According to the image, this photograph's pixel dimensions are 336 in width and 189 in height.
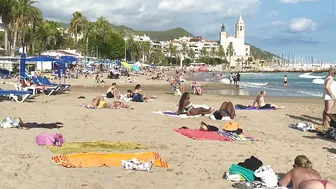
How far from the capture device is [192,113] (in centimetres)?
1287

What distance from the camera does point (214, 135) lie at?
9477mm

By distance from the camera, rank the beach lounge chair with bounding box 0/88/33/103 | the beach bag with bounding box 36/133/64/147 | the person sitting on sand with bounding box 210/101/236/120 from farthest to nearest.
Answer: the beach lounge chair with bounding box 0/88/33/103, the person sitting on sand with bounding box 210/101/236/120, the beach bag with bounding box 36/133/64/147

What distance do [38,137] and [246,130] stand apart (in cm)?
539

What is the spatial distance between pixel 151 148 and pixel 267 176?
285cm

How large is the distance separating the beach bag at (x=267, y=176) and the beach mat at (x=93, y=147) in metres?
2.78

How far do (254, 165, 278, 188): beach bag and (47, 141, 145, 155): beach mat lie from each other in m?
2.78

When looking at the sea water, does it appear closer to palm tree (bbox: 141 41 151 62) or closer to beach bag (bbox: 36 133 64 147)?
beach bag (bbox: 36 133 64 147)

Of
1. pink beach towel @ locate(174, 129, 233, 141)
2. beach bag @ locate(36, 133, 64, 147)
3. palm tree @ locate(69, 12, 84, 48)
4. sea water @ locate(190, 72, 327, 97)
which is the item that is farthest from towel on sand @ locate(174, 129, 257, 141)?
palm tree @ locate(69, 12, 84, 48)

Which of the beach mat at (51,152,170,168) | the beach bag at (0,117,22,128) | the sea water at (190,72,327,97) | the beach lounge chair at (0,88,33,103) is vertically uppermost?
the beach lounge chair at (0,88,33,103)

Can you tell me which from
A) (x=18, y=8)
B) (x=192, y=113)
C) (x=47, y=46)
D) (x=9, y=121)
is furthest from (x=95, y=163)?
(x=47, y=46)

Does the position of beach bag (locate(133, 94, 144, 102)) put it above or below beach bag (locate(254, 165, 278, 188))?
above

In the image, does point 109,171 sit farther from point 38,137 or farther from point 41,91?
point 41,91

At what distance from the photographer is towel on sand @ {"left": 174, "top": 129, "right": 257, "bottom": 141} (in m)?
9.21

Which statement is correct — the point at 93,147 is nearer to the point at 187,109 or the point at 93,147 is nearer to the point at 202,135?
the point at 202,135
